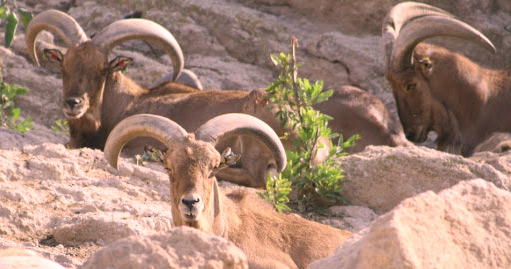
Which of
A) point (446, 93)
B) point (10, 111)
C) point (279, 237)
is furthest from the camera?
point (10, 111)

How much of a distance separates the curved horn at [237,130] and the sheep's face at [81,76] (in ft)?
13.7

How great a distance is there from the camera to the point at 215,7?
14.5 metres

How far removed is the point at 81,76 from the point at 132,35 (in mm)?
800

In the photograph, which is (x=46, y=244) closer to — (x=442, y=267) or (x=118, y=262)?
(x=118, y=262)

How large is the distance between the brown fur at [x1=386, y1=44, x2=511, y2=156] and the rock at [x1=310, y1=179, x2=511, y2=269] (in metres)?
7.32

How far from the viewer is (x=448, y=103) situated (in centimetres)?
1182

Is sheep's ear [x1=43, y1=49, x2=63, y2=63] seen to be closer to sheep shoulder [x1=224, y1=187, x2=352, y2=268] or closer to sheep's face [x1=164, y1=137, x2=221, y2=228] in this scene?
sheep shoulder [x1=224, y1=187, x2=352, y2=268]

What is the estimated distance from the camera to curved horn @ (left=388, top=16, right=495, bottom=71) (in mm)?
11320

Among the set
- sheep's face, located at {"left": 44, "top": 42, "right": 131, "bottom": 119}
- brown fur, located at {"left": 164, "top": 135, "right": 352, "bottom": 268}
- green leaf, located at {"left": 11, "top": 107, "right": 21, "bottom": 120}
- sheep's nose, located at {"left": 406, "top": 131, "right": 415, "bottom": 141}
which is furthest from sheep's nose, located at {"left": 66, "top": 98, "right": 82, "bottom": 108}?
sheep's nose, located at {"left": 406, "top": 131, "right": 415, "bottom": 141}

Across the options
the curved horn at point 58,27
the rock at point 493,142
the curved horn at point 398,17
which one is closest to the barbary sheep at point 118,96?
the curved horn at point 58,27

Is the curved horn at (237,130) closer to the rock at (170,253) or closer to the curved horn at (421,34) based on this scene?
the rock at (170,253)

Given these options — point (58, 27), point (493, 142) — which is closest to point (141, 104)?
point (58, 27)

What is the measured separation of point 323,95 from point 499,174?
1702 mm

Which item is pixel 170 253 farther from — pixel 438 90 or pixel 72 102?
pixel 438 90
